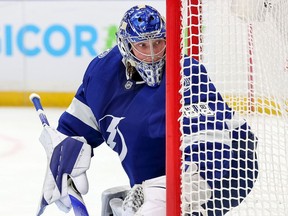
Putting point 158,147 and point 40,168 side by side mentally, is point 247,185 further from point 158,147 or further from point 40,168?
point 40,168

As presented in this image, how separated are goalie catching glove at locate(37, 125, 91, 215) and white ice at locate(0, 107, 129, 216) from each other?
0.79 metres

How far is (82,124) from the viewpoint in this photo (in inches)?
105

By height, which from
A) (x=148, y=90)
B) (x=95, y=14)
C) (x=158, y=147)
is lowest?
(x=158, y=147)

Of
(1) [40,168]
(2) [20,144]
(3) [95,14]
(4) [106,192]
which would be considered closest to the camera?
(4) [106,192]

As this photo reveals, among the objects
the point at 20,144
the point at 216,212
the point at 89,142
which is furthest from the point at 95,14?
the point at 216,212

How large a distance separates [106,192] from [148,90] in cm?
38

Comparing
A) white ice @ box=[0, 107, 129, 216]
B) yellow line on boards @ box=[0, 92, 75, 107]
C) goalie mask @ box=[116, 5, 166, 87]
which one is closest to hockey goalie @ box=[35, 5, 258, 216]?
goalie mask @ box=[116, 5, 166, 87]

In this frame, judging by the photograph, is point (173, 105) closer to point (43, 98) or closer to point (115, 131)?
point (115, 131)

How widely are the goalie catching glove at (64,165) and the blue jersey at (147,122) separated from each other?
0.10 metres

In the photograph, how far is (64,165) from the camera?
8.30ft

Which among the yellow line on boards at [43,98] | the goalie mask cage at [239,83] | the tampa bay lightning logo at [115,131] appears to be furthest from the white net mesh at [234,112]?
the yellow line on boards at [43,98]

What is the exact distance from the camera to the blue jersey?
88.0 inches

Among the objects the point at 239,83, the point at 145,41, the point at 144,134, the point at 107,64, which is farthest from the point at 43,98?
the point at 239,83

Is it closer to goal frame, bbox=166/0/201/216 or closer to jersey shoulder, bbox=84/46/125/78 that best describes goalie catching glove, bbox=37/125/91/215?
jersey shoulder, bbox=84/46/125/78
